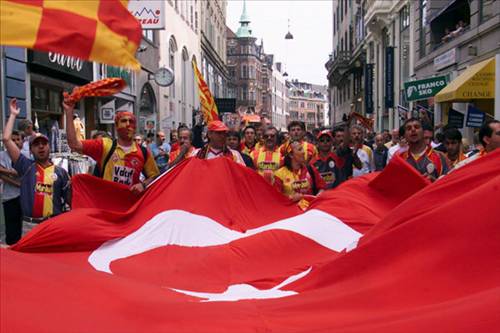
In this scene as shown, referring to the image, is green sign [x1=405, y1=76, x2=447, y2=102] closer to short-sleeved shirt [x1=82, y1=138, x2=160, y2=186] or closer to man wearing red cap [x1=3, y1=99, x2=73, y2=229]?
short-sleeved shirt [x1=82, y1=138, x2=160, y2=186]

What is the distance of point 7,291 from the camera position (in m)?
2.63

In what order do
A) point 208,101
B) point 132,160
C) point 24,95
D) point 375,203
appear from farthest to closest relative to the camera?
point 24,95
point 208,101
point 132,160
point 375,203

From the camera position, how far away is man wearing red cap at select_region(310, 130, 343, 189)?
25.9 ft

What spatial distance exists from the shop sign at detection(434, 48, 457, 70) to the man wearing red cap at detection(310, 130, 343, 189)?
12838 millimetres

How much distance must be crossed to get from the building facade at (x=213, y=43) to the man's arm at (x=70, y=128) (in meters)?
40.5

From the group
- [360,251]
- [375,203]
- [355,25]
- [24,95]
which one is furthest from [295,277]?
[355,25]

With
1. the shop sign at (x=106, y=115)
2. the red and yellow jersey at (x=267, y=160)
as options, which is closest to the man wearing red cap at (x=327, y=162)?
the red and yellow jersey at (x=267, y=160)

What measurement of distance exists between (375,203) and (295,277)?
5.11ft

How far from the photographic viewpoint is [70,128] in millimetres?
5738

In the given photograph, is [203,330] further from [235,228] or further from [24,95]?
[24,95]

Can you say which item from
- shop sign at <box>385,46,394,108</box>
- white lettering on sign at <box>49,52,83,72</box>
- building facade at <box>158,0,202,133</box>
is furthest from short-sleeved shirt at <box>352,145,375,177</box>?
shop sign at <box>385,46,394,108</box>

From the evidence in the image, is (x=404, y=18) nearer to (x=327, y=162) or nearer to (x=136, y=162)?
(x=327, y=162)

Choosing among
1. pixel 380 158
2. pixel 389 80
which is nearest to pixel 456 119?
pixel 380 158

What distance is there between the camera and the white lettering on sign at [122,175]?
21.5 feet
